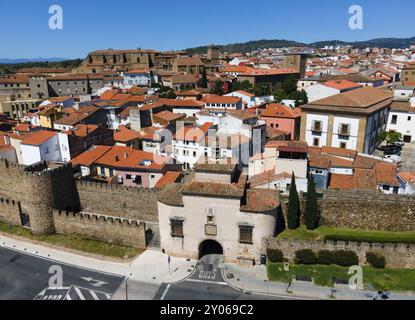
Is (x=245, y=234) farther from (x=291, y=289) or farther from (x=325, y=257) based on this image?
(x=325, y=257)

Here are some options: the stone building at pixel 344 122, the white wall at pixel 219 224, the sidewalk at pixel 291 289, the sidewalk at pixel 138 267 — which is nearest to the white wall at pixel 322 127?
the stone building at pixel 344 122

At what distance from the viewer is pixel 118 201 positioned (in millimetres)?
42500

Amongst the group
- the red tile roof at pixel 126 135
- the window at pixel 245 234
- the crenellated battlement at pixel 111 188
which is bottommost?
the window at pixel 245 234

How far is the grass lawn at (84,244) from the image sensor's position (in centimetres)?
3556

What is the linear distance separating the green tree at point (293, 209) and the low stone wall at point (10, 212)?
106 feet

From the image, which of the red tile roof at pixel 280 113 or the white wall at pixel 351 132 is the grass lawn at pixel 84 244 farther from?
the red tile roof at pixel 280 113

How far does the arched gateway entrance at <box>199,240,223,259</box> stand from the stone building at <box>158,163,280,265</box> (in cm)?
55

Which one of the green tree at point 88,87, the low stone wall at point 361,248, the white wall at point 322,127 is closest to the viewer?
the low stone wall at point 361,248

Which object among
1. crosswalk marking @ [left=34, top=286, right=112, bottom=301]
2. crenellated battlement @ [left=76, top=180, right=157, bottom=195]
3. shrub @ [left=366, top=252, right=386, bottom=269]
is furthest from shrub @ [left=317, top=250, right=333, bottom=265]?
crenellated battlement @ [left=76, top=180, right=157, bottom=195]

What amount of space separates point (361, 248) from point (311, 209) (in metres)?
6.05

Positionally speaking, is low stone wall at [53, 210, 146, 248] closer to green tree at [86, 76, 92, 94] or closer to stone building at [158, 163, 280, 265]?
stone building at [158, 163, 280, 265]

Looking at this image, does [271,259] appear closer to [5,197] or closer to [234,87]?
[5,197]

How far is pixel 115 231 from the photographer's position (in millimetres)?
37094

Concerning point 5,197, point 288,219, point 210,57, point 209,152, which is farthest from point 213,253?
point 210,57
